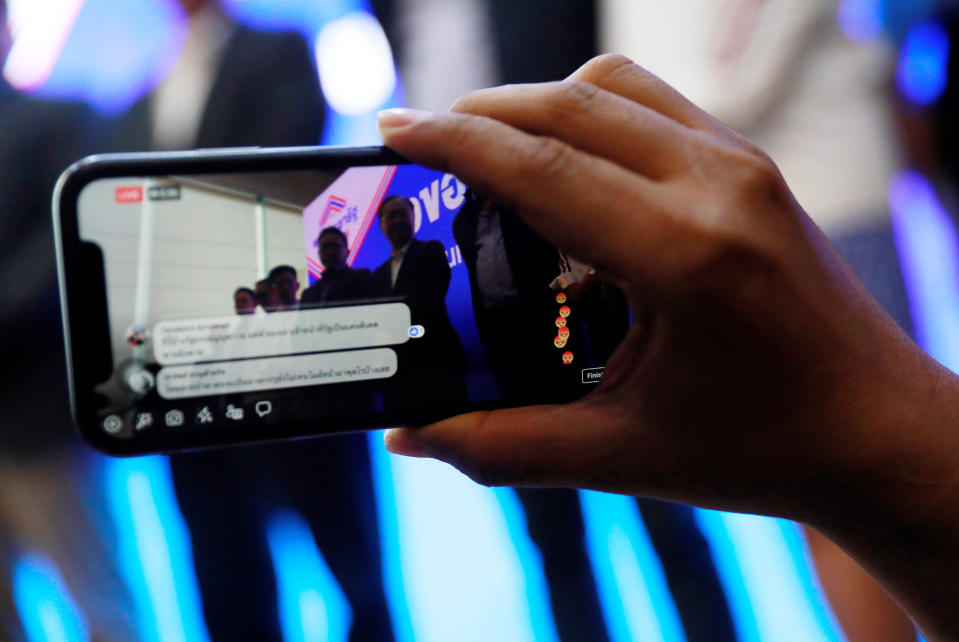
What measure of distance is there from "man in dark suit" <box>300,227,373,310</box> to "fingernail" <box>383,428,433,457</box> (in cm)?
10

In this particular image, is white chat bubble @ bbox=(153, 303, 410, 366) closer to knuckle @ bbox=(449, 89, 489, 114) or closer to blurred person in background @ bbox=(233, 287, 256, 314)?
blurred person in background @ bbox=(233, 287, 256, 314)

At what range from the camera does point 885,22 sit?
944 mm

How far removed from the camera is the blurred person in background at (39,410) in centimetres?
79

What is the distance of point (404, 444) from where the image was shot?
42cm

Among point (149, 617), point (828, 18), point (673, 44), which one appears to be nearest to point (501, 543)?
point (149, 617)

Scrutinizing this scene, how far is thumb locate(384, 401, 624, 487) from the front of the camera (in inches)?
14.9

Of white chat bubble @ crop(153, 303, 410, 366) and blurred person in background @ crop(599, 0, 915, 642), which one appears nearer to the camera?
white chat bubble @ crop(153, 303, 410, 366)

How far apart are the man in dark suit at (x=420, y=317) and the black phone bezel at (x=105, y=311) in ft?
0.06

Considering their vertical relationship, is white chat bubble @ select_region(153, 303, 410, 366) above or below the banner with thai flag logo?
below

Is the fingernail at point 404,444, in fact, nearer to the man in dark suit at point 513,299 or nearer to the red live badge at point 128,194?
the man in dark suit at point 513,299

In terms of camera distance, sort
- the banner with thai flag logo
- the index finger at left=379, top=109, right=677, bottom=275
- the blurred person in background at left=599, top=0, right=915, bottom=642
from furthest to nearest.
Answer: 1. the blurred person in background at left=599, top=0, right=915, bottom=642
2. the banner with thai flag logo
3. the index finger at left=379, top=109, right=677, bottom=275

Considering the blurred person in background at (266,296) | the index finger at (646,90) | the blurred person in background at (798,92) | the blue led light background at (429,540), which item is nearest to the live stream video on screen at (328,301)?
the blurred person in background at (266,296)

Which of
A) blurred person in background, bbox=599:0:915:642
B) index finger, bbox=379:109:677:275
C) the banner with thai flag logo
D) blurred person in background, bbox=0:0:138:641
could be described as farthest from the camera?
blurred person in background, bbox=599:0:915:642

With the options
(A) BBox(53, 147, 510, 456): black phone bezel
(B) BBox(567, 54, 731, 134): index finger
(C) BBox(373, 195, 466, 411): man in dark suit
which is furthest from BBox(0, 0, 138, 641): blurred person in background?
(B) BBox(567, 54, 731, 134): index finger
